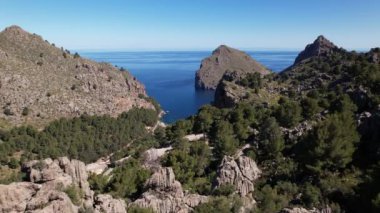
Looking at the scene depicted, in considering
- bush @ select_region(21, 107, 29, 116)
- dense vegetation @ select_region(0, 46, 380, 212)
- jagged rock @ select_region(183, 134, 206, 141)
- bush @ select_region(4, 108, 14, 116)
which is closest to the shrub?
dense vegetation @ select_region(0, 46, 380, 212)

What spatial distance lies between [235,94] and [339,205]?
8231 cm

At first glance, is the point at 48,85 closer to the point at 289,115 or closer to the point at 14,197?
the point at 289,115

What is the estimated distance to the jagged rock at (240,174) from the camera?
54.4m

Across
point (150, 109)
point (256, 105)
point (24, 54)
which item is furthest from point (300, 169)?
point (24, 54)

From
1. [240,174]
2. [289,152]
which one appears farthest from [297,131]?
[240,174]

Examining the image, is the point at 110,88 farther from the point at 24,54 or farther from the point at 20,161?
the point at 20,161

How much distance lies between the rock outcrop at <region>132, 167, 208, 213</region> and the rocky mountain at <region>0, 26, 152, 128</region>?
92.8 m

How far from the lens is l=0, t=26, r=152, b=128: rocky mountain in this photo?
14150 centimetres

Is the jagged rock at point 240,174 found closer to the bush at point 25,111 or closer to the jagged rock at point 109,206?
the jagged rock at point 109,206

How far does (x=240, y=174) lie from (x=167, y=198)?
12620mm

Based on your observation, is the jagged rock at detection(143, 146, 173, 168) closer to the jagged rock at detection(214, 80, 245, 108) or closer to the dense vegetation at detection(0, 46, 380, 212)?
the dense vegetation at detection(0, 46, 380, 212)

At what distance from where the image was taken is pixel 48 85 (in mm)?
155375

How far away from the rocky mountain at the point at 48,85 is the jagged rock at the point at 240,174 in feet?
314

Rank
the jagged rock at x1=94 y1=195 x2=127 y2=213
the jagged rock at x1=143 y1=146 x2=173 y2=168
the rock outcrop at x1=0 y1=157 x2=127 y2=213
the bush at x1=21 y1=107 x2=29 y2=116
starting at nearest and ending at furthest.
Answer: the rock outcrop at x1=0 y1=157 x2=127 y2=213 < the jagged rock at x1=94 y1=195 x2=127 y2=213 < the jagged rock at x1=143 y1=146 x2=173 y2=168 < the bush at x1=21 y1=107 x2=29 y2=116
